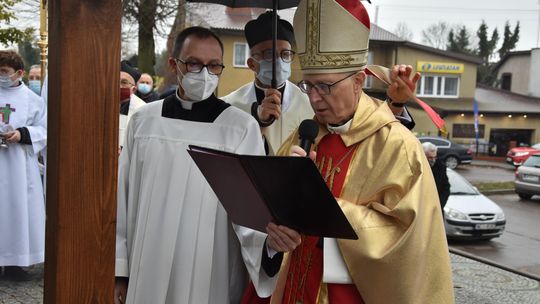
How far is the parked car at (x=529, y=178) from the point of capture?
19.5m

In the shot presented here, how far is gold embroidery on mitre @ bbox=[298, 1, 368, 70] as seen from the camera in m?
2.62

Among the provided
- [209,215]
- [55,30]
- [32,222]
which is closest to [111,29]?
[55,30]

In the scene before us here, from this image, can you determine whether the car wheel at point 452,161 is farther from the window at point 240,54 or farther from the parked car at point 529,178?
the window at point 240,54

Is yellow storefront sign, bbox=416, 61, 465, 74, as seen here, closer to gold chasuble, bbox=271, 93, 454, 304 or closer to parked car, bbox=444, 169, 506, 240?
parked car, bbox=444, 169, 506, 240

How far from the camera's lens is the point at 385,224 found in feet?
7.85

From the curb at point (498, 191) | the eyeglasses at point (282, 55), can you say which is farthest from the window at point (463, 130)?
the eyeglasses at point (282, 55)

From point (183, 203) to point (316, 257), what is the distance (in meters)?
0.75

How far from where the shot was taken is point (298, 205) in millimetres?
2168

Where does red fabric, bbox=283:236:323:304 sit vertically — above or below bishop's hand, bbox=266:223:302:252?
below

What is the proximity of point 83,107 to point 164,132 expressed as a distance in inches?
38.1

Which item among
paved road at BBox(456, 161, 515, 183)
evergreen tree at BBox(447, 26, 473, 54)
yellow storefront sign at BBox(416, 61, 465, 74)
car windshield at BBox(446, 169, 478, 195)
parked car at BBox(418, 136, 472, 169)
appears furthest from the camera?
evergreen tree at BBox(447, 26, 473, 54)

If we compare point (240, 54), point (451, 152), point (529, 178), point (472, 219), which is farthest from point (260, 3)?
point (240, 54)

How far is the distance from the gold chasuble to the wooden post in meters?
0.94

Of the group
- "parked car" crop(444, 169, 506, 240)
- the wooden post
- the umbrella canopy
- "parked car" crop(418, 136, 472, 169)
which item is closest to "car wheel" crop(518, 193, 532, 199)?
"parked car" crop(444, 169, 506, 240)
